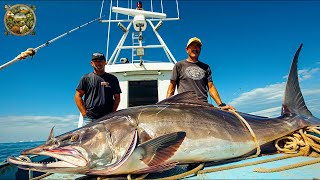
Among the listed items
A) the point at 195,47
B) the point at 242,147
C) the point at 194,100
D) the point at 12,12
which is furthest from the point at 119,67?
the point at 242,147

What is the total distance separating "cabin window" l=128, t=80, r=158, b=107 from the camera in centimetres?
869

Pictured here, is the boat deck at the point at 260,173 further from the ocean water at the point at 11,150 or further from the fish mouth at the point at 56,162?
the ocean water at the point at 11,150

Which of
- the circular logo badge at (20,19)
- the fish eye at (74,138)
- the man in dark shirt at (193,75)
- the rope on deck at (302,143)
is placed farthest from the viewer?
the circular logo badge at (20,19)

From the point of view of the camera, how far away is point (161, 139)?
2.60 m

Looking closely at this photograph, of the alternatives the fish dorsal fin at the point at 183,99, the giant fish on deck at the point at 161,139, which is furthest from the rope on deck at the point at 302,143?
the fish dorsal fin at the point at 183,99

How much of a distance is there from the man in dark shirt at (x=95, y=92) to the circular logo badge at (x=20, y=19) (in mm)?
1828

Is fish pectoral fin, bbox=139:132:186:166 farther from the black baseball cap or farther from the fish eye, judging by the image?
the black baseball cap

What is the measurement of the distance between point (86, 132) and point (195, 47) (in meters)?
2.50

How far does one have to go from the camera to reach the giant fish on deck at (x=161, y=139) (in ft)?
8.37

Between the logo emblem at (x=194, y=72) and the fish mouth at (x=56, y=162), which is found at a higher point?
the logo emblem at (x=194, y=72)

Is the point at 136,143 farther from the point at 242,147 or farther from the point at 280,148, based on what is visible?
the point at 280,148

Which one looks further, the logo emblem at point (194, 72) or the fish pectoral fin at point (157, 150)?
the logo emblem at point (194, 72)

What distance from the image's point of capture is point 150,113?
3.07m

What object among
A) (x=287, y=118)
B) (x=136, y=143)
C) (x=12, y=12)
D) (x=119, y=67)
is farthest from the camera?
(x=119, y=67)
